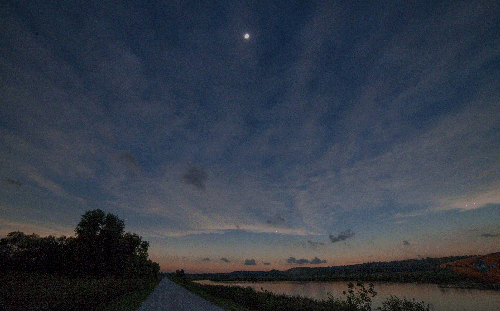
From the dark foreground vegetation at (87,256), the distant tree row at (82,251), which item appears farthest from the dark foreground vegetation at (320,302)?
the distant tree row at (82,251)

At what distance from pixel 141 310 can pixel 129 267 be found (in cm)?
4071

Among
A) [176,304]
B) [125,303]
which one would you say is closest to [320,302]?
[176,304]

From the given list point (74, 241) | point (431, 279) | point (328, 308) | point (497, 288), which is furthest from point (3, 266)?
point (431, 279)

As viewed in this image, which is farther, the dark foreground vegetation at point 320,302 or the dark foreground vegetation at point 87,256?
the dark foreground vegetation at point 87,256

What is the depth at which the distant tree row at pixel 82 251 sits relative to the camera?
3462cm

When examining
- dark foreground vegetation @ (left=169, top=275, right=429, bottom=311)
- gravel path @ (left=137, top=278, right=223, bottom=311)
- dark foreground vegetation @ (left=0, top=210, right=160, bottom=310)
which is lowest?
gravel path @ (left=137, top=278, right=223, bottom=311)

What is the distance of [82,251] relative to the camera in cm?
3969

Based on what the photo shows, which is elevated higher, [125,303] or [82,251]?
[82,251]

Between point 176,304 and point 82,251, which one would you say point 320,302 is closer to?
point 176,304

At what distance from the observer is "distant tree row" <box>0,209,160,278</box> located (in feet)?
114

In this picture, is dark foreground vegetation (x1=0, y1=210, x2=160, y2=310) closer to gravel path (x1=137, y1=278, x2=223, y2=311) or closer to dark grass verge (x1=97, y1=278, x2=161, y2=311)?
dark grass verge (x1=97, y1=278, x2=161, y2=311)

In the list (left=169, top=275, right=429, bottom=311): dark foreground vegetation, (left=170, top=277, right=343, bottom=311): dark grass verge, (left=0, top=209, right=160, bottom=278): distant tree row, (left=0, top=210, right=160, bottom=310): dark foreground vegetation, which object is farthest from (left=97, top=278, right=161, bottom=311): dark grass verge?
(left=0, top=209, right=160, bottom=278): distant tree row

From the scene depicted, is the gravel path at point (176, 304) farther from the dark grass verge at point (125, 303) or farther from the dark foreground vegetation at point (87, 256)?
the dark foreground vegetation at point (87, 256)

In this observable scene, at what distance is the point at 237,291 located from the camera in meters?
22.8
